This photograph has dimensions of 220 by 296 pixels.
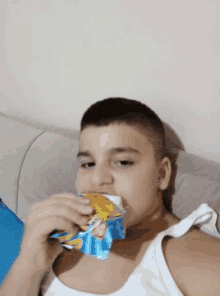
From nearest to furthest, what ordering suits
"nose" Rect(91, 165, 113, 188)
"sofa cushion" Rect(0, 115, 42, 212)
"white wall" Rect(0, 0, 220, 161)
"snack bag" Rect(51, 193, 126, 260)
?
"snack bag" Rect(51, 193, 126, 260) < "nose" Rect(91, 165, 113, 188) < "white wall" Rect(0, 0, 220, 161) < "sofa cushion" Rect(0, 115, 42, 212)

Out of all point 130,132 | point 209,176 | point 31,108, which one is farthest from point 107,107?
point 31,108

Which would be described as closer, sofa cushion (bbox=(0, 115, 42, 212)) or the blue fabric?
the blue fabric

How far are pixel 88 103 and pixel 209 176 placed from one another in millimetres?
596

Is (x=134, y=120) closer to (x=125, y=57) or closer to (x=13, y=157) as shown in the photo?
(x=125, y=57)

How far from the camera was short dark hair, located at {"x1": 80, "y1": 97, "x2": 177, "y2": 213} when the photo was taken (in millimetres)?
734

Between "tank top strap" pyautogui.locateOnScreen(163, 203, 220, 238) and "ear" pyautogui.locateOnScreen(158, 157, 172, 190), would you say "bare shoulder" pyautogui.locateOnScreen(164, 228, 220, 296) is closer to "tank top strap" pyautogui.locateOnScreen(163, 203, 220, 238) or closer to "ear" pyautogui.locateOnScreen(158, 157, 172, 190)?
"tank top strap" pyautogui.locateOnScreen(163, 203, 220, 238)

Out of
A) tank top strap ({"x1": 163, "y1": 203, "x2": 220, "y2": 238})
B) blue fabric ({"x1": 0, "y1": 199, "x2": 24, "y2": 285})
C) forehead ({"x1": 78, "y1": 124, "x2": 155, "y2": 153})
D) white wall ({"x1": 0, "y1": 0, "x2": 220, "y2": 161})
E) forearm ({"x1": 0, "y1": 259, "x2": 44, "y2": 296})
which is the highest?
white wall ({"x1": 0, "y1": 0, "x2": 220, "y2": 161})

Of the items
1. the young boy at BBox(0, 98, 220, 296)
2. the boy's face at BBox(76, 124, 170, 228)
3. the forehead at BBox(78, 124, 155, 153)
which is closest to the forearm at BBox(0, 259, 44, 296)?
the young boy at BBox(0, 98, 220, 296)

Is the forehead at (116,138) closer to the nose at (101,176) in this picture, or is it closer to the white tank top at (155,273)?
the nose at (101,176)

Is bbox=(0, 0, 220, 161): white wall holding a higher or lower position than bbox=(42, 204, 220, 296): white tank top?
higher

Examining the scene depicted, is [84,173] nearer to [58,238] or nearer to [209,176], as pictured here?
[58,238]

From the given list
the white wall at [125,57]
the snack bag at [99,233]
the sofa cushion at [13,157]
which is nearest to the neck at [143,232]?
the snack bag at [99,233]

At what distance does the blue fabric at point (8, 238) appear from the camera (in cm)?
87

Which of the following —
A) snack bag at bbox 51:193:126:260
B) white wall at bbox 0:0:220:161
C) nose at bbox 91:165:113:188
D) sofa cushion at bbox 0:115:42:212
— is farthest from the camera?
sofa cushion at bbox 0:115:42:212
